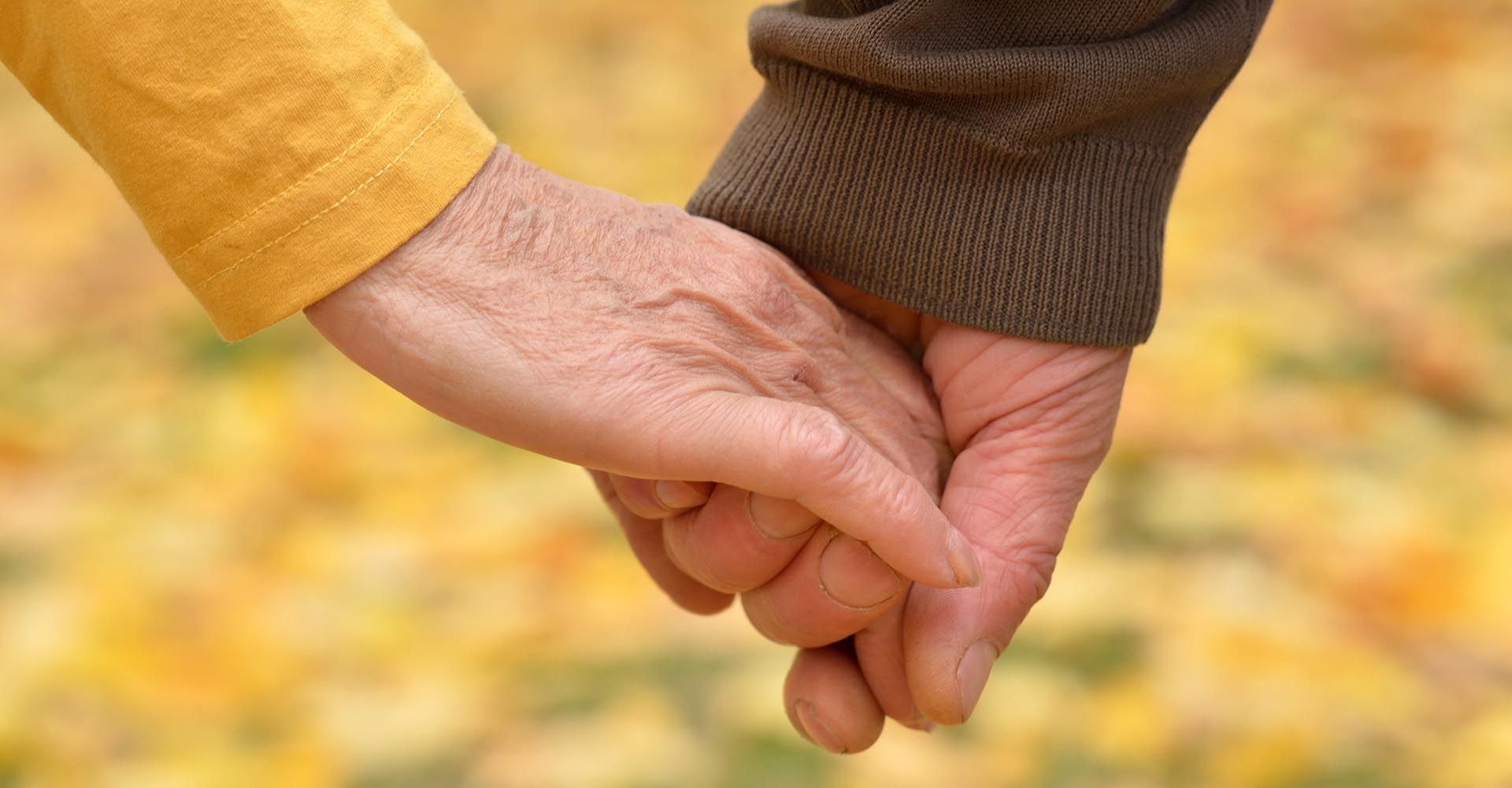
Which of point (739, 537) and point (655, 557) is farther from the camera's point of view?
point (655, 557)

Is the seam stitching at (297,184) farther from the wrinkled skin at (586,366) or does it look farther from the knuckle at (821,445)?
the knuckle at (821,445)

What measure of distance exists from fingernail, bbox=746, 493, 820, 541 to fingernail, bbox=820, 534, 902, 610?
3 centimetres

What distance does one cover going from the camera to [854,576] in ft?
3.72

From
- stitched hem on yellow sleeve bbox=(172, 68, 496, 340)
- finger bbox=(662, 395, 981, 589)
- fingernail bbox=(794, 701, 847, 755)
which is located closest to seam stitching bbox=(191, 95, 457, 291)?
stitched hem on yellow sleeve bbox=(172, 68, 496, 340)

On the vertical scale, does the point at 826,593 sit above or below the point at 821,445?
below

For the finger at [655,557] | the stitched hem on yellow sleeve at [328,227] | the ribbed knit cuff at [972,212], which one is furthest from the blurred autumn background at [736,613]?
the stitched hem on yellow sleeve at [328,227]

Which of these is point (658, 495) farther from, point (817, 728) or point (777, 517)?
point (817, 728)

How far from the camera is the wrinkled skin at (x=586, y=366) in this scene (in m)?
1.02

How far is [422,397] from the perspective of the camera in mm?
1046

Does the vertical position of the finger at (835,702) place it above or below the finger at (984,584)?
below

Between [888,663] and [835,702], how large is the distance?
58 millimetres

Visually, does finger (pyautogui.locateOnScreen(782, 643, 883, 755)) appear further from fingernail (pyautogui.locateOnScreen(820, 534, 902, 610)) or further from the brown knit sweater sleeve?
the brown knit sweater sleeve

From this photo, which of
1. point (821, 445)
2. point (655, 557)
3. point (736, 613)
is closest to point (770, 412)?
point (821, 445)

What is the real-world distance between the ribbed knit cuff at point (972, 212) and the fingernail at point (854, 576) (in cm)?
22
